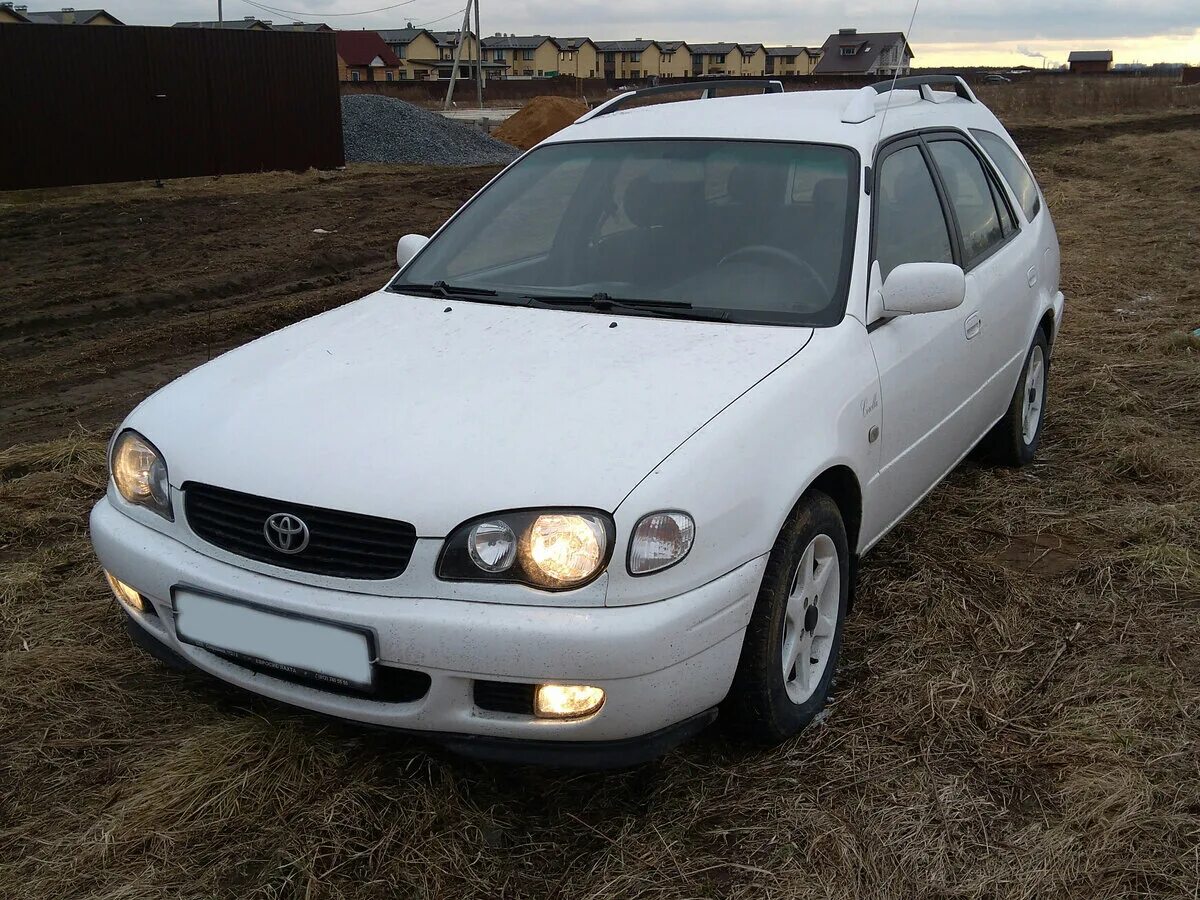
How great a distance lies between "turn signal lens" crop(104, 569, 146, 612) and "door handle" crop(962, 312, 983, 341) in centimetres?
279

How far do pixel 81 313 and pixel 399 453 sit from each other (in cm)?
744

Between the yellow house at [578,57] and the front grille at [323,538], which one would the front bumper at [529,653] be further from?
the yellow house at [578,57]

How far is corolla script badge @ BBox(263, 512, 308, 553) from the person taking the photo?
2434mm

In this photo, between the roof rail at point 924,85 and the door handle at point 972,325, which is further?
the roof rail at point 924,85

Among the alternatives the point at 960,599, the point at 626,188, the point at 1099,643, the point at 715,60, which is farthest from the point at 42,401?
the point at 715,60

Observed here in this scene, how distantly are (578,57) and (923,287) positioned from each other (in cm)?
12134

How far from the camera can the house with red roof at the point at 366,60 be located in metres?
94.9

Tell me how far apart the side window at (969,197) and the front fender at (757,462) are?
1326 mm

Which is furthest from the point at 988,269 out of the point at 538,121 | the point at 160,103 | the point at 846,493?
the point at 538,121

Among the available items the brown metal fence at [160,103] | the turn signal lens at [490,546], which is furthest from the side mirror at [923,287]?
the brown metal fence at [160,103]

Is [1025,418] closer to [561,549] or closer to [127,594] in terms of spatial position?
[561,549]

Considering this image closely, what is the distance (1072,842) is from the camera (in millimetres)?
2520

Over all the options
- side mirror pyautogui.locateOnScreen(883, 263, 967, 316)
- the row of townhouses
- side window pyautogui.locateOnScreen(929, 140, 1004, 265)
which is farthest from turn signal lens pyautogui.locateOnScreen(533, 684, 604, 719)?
the row of townhouses

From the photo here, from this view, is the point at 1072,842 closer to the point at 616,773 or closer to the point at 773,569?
the point at 773,569
